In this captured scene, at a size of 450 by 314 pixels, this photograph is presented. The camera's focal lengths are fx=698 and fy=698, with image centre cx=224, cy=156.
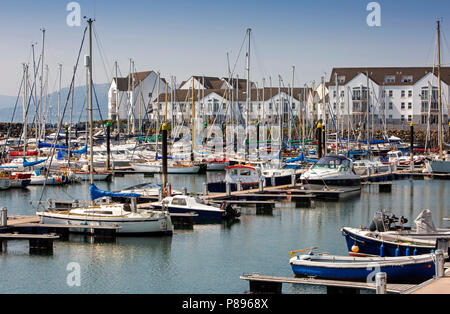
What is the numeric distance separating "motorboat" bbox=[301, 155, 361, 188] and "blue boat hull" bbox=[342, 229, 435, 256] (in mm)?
23823

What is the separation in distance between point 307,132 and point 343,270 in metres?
77.5

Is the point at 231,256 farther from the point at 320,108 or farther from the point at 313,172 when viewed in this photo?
the point at 320,108

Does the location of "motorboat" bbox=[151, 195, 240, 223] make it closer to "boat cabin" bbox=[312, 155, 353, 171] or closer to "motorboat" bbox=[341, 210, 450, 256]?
"motorboat" bbox=[341, 210, 450, 256]

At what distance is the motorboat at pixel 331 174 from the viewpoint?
53.2m

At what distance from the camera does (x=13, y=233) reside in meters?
35.0

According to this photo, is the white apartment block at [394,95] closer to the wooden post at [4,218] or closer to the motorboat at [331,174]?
the motorboat at [331,174]

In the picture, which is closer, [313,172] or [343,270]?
[343,270]

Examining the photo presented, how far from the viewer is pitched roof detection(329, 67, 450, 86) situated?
117 meters

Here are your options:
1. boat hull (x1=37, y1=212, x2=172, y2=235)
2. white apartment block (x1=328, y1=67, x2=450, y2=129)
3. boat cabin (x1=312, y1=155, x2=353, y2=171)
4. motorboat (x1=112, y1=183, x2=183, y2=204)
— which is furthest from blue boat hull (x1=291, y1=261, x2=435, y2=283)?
white apartment block (x1=328, y1=67, x2=450, y2=129)

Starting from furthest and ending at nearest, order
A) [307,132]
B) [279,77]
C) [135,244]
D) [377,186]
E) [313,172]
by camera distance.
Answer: [307,132] < [279,77] < [377,186] < [313,172] < [135,244]

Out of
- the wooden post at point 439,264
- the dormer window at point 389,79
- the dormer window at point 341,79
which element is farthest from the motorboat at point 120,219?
the dormer window at point 389,79

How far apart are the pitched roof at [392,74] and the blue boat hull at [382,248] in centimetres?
9066

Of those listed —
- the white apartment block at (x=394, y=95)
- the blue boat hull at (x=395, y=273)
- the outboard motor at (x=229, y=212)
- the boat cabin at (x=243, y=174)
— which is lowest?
the blue boat hull at (x=395, y=273)
